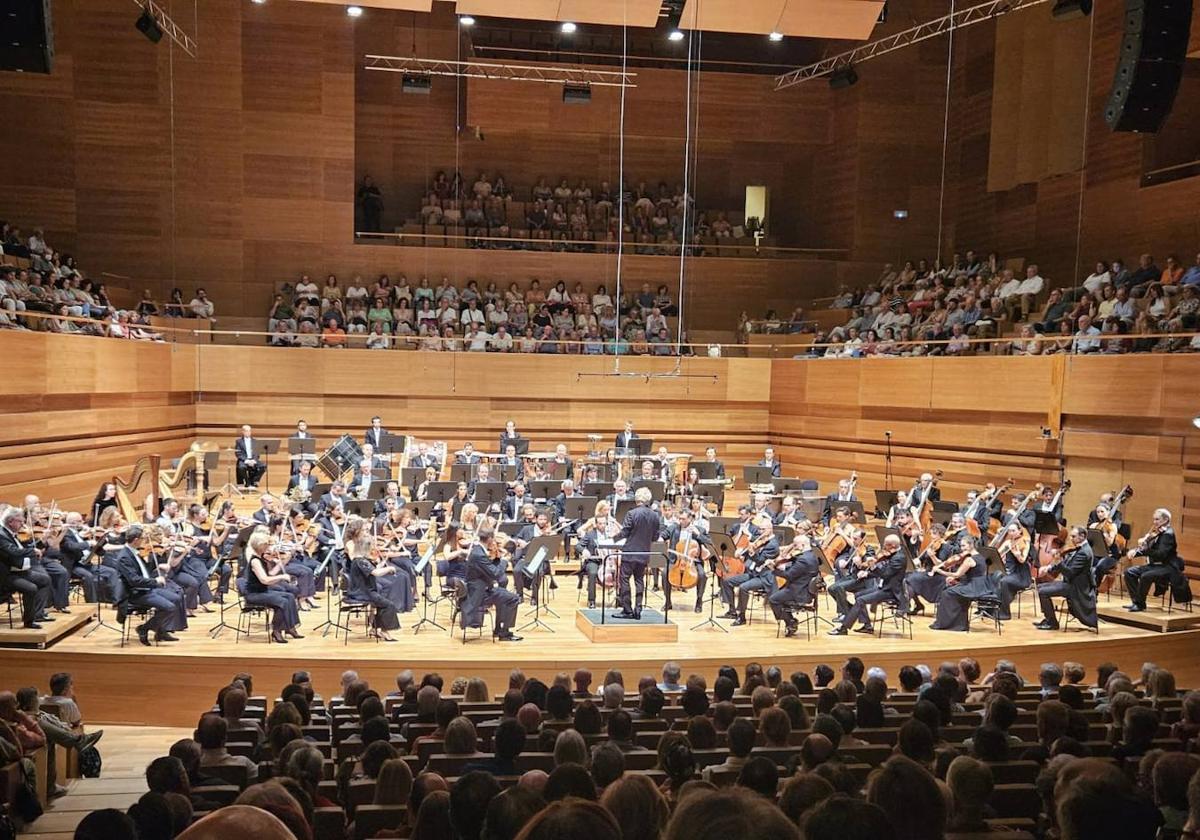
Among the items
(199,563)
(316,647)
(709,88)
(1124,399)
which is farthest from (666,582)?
(709,88)

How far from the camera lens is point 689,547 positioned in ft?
37.3

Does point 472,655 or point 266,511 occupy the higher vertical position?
point 266,511

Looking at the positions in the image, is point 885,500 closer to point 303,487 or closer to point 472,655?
point 472,655

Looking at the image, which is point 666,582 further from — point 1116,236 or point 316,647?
point 1116,236

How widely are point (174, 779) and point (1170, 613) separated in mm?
10585

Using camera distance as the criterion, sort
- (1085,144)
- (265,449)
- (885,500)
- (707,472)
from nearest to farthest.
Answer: (885,500) → (707,472) → (265,449) → (1085,144)

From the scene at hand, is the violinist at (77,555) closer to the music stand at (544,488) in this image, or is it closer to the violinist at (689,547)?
the music stand at (544,488)

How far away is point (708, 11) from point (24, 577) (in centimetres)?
1171

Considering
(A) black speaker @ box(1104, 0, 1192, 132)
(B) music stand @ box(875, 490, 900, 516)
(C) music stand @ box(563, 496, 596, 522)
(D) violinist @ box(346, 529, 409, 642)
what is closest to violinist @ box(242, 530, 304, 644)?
(D) violinist @ box(346, 529, 409, 642)

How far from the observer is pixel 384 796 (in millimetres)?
4031

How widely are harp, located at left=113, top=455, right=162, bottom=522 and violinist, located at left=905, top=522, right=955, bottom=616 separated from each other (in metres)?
8.64

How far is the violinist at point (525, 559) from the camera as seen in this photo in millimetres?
10457

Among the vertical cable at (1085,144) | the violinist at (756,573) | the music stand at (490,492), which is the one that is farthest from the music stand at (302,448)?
the vertical cable at (1085,144)

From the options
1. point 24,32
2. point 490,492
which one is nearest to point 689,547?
point 490,492
